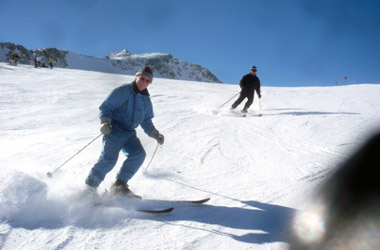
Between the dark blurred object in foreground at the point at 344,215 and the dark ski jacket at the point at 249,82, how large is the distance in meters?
5.86

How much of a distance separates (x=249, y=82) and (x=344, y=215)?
727cm

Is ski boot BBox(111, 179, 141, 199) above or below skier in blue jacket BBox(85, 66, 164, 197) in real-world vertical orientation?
below

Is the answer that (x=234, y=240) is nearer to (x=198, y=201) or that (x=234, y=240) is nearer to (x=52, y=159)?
(x=198, y=201)

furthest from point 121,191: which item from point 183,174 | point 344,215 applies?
point 344,215

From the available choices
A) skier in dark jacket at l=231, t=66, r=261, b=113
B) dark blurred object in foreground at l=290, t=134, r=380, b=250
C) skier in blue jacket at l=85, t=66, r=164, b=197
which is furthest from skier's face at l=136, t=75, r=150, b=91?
skier in dark jacket at l=231, t=66, r=261, b=113

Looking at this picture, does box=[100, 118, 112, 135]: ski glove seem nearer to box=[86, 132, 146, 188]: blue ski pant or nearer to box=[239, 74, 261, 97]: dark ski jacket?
box=[86, 132, 146, 188]: blue ski pant

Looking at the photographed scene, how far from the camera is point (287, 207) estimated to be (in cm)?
285

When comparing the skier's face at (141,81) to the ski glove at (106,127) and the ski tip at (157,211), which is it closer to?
the ski glove at (106,127)

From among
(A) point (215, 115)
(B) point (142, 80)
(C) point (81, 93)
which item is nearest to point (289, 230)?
(B) point (142, 80)

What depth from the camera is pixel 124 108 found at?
3033mm

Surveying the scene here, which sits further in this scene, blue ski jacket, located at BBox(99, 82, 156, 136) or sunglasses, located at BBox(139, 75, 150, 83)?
sunglasses, located at BBox(139, 75, 150, 83)

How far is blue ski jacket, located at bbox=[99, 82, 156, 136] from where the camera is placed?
9.66 ft

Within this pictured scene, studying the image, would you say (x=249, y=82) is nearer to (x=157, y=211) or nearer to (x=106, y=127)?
(x=106, y=127)

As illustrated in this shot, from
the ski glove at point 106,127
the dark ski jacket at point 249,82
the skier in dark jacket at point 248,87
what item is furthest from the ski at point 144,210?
the dark ski jacket at point 249,82
